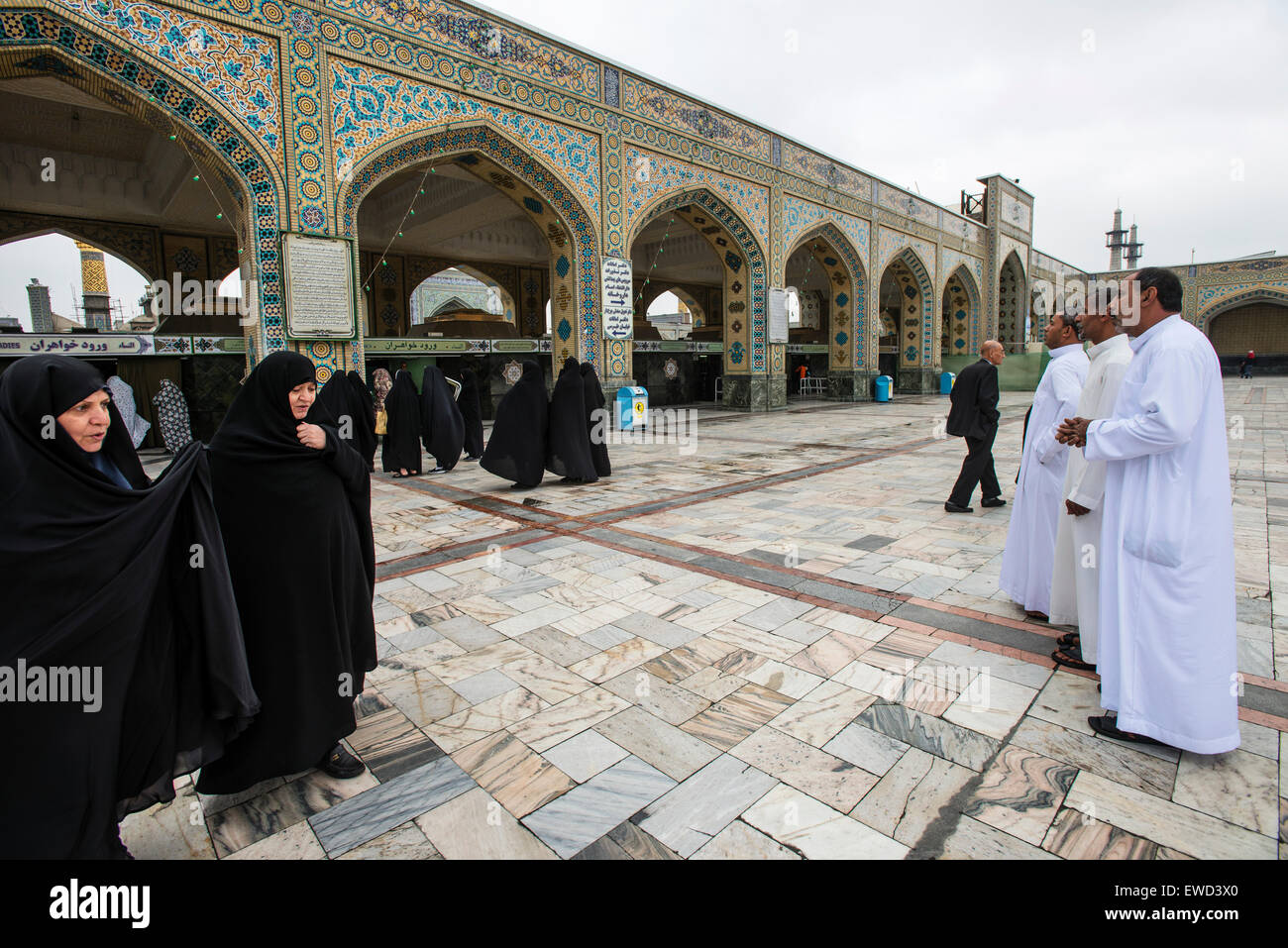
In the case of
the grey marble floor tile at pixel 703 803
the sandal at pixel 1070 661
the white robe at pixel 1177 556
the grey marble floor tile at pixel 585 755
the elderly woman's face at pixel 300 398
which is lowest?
Answer: the grey marble floor tile at pixel 703 803

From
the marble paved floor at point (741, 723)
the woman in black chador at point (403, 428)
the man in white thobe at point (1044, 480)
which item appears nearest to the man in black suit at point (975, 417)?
the marble paved floor at point (741, 723)

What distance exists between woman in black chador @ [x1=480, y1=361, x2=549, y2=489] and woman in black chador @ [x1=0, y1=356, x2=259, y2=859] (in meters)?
4.62

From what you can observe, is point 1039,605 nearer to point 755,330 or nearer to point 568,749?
point 568,749

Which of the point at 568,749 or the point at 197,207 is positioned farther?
the point at 197,207

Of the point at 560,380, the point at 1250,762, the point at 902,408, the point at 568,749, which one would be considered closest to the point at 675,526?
the point at 560,380

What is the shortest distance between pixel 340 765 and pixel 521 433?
450 cm

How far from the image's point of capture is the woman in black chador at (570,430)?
643cm

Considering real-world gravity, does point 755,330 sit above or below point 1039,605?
above

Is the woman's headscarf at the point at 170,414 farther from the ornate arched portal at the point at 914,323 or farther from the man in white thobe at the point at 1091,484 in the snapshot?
the ornate arched portal at the point at 914,323

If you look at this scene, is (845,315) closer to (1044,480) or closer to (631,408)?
(631,408)

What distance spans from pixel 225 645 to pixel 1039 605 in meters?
3.08

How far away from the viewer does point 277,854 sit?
1.67 meters

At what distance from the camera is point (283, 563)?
6.01ft

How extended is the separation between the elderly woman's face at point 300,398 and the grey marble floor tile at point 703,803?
55.0 inches
